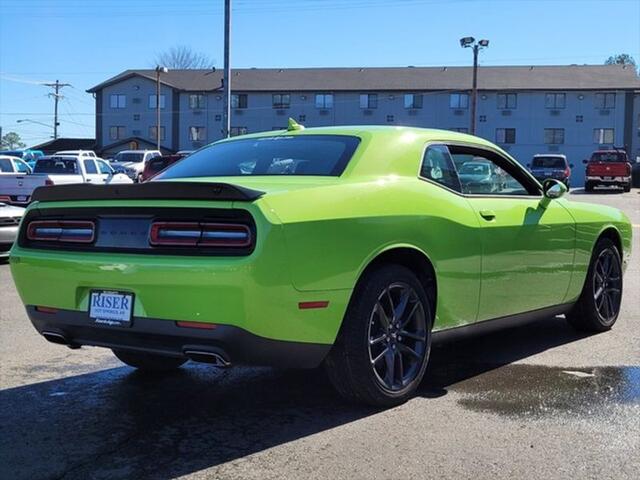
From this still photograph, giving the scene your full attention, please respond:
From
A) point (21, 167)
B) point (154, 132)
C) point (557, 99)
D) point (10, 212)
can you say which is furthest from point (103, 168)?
point (557, 99)

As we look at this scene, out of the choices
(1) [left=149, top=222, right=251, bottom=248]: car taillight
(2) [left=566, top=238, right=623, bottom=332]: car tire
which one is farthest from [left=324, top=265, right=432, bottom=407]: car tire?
(2) [left=566, top=238, right=623, bottom=332]: car tire

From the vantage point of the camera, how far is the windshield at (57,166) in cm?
2116

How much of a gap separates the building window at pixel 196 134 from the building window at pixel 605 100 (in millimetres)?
34332

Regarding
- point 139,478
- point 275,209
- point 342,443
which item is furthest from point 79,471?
point 275,209

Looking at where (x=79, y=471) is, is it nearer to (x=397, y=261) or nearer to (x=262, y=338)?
(x=262, y=338)

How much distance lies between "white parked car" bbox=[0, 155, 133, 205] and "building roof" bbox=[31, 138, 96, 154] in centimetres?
5387

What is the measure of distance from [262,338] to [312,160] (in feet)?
4.55

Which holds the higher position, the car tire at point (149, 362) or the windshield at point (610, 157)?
the windshield at point (610, 157)

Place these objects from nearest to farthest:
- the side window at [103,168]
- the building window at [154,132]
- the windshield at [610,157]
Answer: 1. the side window at [103,168]
2. the windshield at [610,157]
3. the building window at [154,132]

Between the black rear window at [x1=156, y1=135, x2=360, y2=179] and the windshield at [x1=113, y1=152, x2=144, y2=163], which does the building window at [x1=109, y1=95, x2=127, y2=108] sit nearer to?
the windshield at [x1=113, y1=152, x2=144, y2=163]

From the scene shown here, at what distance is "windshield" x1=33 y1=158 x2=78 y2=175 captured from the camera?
2116 centimetres

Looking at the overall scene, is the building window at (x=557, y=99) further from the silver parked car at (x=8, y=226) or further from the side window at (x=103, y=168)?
the silver parked car at (x=8, y=226)

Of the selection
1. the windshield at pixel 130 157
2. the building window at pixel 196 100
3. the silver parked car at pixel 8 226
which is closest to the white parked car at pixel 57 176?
the silver parked car at pixel 8 226

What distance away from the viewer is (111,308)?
3920mm
